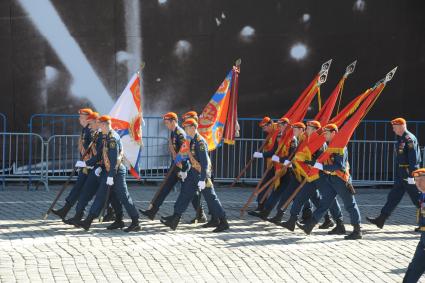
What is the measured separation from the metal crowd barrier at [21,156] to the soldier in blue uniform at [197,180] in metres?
5.49

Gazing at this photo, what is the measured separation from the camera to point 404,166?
1352 cm

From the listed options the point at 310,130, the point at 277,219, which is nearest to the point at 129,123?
the point at 277,219

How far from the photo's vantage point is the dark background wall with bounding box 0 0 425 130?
1847cm

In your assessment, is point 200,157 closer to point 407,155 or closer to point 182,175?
point 182,175

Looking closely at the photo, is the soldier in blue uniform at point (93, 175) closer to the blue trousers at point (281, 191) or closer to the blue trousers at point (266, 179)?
the blue trousers at point (281, 191)

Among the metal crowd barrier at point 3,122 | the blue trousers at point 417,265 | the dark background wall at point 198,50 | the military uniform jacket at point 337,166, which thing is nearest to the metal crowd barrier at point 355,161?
the dark background wall at point 198,50

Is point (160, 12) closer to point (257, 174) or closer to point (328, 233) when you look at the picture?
point (257, 174)

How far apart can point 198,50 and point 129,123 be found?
4.69 metres

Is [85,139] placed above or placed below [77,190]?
above

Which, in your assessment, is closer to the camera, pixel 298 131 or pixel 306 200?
pixel 306 200

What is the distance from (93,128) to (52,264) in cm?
362

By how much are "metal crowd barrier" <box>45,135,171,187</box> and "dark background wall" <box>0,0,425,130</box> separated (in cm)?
69

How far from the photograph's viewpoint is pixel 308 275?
1020 centimetres

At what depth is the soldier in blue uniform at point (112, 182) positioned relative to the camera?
1286 cm
